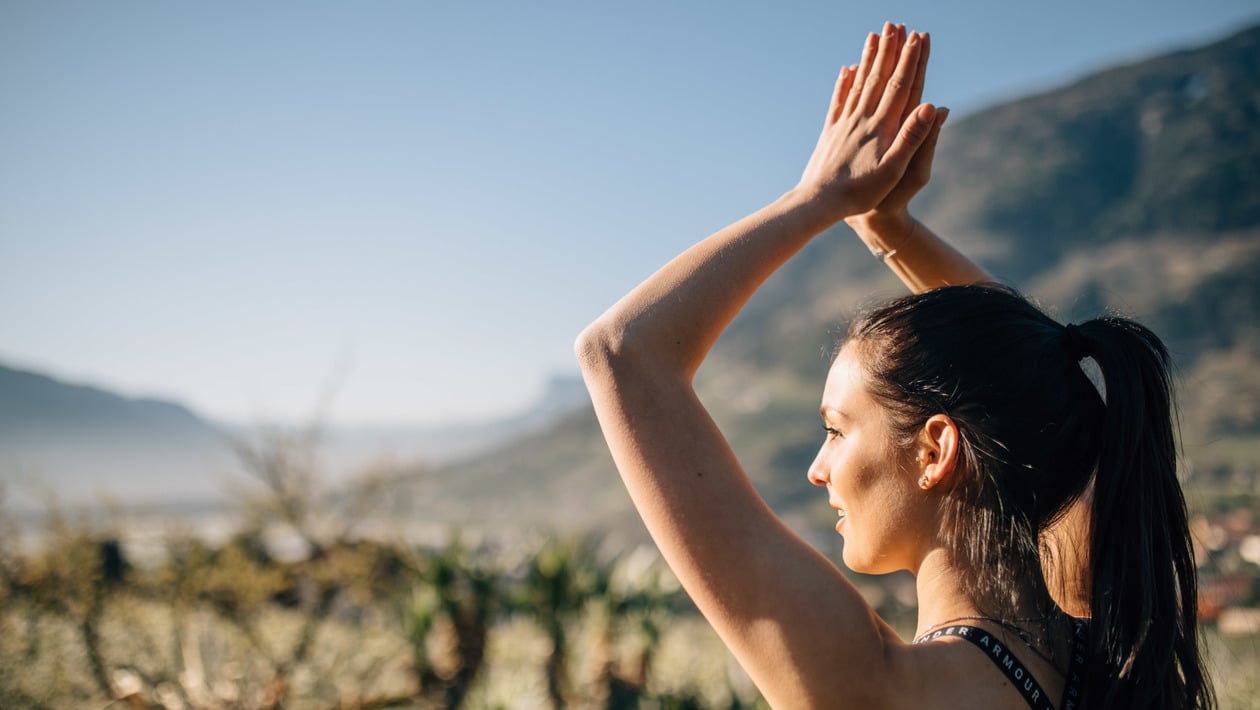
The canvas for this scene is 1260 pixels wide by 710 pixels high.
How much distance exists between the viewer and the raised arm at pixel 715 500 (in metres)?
0.88

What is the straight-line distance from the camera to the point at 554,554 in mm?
8156

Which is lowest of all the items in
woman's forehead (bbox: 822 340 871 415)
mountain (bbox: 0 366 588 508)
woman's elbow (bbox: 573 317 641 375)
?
woman's forehead (bbox: 822 340 871 415)

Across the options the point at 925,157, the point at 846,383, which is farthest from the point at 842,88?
the point at 846,383

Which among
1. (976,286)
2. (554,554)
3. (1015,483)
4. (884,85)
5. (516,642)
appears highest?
(884,85)

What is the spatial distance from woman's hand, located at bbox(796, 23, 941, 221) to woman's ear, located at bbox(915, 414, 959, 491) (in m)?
0.31

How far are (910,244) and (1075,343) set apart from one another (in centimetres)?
37

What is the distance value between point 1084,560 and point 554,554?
7.19 metres

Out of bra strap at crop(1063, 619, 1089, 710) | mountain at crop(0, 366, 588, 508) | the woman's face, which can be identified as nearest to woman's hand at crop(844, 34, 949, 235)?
the woman's face

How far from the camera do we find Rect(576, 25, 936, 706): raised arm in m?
0.88

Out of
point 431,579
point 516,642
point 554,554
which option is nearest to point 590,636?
point 554,554

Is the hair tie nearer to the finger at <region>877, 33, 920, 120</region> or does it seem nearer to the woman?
the woman

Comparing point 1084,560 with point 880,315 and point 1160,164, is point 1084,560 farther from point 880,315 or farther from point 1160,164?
point 1160,164

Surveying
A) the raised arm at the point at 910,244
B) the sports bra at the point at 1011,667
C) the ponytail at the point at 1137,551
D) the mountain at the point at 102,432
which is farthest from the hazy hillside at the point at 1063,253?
the sports bra at the point at 1011,667

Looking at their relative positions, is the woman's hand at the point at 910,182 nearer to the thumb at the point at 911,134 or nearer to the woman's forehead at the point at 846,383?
the thumb at the point at 911,134
